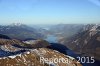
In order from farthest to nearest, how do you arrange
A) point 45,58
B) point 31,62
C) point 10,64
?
point 45,58 < point 31,62 < point 10,64

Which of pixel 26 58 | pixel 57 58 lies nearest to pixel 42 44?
pixel 57 58

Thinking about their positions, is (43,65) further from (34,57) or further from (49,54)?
(49,54)

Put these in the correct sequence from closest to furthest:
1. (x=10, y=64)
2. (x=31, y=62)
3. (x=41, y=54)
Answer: (x=10, y=64)
(x=31, y=62)
(x=41, y=54)

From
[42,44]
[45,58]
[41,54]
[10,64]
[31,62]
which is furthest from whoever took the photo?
[42,44]

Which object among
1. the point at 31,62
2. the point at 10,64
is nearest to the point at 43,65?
the point at 31,62

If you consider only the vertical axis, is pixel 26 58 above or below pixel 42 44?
above

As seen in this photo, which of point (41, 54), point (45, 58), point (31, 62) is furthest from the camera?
point (41, 54)

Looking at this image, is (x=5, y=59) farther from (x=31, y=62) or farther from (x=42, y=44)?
(x=42, y=44)

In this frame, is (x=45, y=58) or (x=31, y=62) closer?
(x=31, y=62)

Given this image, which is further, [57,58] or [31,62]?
[57,58]
